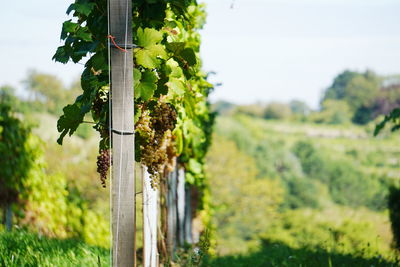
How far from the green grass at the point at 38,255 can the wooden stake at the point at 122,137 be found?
76cm

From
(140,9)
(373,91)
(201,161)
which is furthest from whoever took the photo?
(373,91)

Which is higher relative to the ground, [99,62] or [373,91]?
[373,91]

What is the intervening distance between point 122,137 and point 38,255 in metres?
1.75

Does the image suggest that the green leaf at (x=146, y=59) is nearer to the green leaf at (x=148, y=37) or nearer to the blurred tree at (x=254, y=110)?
the green leaf at (x=148, y=37)

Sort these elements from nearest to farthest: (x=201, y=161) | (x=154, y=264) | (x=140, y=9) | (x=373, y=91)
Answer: (x=140, y=9)
(x=154, y=264)
(x=201, y=161)
(x=373, y=91)

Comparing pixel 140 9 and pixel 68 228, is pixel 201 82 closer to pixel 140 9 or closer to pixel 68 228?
pixel 140 9

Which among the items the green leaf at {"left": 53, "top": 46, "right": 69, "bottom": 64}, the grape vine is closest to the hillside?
the grape vine

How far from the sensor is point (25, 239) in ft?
15.6

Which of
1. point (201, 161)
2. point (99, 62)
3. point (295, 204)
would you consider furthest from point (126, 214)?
point (295, 204)

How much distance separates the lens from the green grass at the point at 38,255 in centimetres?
383

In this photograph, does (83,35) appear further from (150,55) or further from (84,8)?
(150,55)

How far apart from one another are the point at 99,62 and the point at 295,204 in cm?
3314

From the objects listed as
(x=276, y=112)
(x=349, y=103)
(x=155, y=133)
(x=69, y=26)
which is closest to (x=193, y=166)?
(x=155, y=133)

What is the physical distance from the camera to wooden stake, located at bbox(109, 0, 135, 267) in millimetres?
2770
